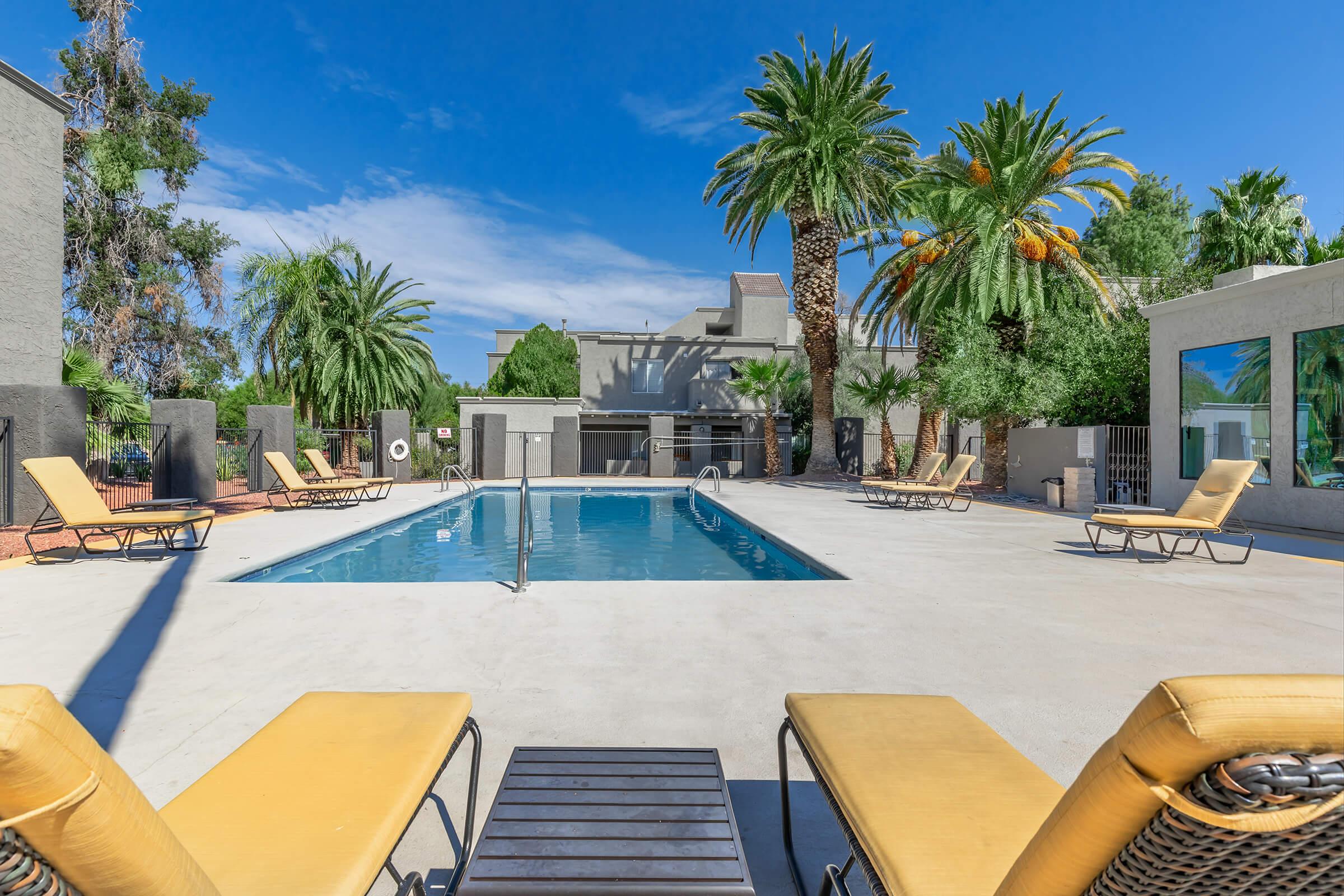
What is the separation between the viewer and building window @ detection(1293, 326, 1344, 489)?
1016 centimetres

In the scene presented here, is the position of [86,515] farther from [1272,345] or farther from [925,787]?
[1272,345]

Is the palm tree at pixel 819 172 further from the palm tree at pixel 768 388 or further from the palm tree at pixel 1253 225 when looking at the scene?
the palm tree at pixel 1253 225

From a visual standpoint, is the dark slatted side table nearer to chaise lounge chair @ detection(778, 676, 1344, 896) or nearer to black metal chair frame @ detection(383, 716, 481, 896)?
black metal chair frame @ detection(383, 716, 481, 896)

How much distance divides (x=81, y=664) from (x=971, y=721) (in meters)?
4.79

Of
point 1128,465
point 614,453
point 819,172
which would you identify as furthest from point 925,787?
point 614,453

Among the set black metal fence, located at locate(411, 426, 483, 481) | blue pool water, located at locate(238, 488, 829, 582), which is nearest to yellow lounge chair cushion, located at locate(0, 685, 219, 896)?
blue pool water, located at locate(238, 488, 829, 582)

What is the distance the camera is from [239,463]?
18953 millimetres

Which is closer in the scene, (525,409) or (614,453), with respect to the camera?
(525,409)

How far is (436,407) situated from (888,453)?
26.0 meters

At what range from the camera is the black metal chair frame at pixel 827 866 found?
1.54 meters

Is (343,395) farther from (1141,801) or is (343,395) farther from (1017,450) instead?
(1141,801)

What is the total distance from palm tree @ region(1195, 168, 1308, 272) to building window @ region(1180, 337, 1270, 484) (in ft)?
45.8

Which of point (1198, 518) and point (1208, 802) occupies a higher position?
point (1208, 802)

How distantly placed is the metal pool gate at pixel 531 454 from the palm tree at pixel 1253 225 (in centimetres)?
2384
